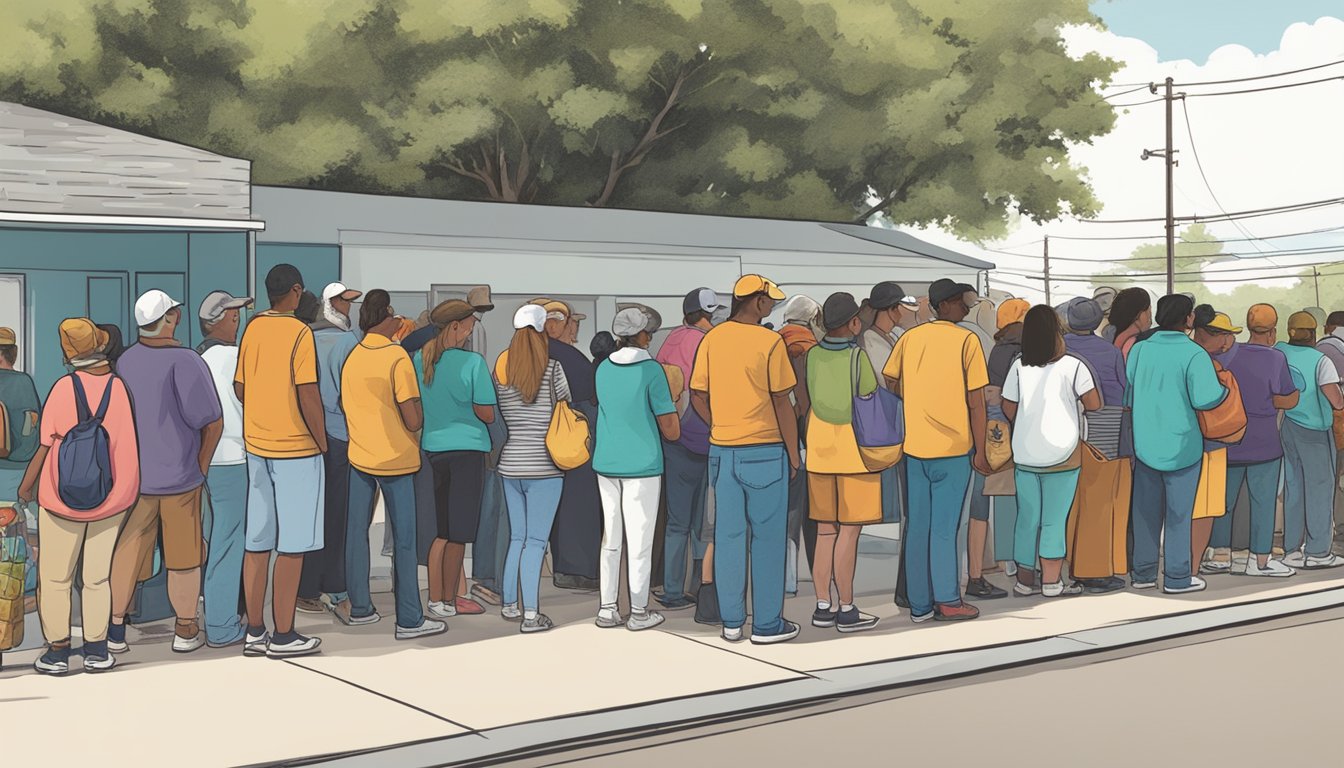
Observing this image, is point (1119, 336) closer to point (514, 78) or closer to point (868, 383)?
point (868, 383)

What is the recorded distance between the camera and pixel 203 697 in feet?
24.4

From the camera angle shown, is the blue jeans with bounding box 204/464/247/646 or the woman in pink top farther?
the blue jeans with bounding box 204/464/247/646

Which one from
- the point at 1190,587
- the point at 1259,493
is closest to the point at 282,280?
the point at 1190,587

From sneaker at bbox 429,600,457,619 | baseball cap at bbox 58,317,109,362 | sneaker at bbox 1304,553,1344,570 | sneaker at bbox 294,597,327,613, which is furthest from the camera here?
sneaker at bbox 1304,553,1344,570

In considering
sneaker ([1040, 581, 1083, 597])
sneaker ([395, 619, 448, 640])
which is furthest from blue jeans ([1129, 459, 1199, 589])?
sneaker ([395, 619, 448, 640])

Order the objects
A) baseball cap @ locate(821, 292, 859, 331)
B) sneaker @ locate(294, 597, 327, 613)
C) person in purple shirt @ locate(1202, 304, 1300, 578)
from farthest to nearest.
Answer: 1. person in purple shirt @ locate(1202, 304, 1300, 578)
2. sneaker @ locate(294, 597, 327, 613)
3. baseball cap @ locate(821, 292, 859, 331)

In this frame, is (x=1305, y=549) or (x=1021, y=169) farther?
(x=1021, y=169)

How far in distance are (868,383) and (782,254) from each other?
1313 cm

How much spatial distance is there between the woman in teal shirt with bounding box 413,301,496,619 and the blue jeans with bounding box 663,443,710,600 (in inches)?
44.7


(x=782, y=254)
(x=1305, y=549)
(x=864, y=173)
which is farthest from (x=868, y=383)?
(x=864, y=173)

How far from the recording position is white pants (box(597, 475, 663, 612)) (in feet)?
29.3

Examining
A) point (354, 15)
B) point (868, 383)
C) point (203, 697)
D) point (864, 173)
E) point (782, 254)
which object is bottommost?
point (203, 697)

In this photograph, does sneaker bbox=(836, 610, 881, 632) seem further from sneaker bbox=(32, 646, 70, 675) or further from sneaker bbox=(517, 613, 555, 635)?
sneaker bbox=(32, 646, 70, 675)

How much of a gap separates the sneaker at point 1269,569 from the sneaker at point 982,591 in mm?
2096
